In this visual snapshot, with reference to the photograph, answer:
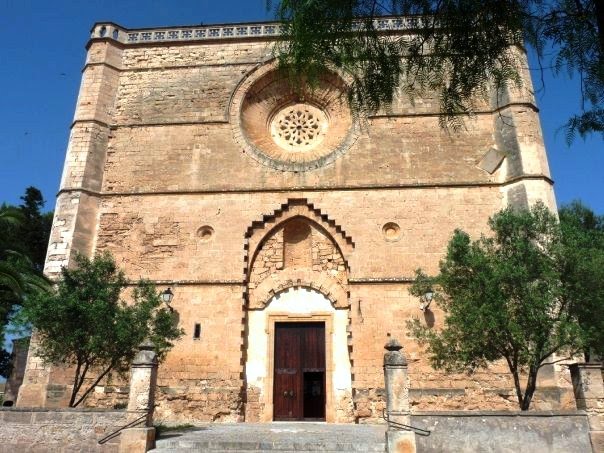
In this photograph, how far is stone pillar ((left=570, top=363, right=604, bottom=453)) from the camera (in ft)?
23.5

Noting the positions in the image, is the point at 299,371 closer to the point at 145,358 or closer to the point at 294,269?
the point at 294,269

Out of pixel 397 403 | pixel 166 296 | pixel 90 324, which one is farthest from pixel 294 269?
pixel 397 403

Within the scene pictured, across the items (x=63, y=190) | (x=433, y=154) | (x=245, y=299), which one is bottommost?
(x=245, y=299)

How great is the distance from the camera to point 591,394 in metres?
7.57

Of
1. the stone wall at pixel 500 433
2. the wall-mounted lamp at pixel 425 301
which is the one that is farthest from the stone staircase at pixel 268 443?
the wall-mounted lamp at pixel 425 301

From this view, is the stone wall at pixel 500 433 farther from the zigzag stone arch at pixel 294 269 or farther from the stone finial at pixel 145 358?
the zigzag stone arch at pixel 294 269

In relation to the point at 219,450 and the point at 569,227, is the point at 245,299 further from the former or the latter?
the point at 569,227

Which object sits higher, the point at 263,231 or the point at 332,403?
the point at 263,231

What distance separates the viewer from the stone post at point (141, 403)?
7.05 metres

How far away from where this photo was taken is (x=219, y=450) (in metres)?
7.10

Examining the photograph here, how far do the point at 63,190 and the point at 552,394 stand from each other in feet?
42.7

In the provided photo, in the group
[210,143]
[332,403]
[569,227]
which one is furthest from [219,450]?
[210,143]

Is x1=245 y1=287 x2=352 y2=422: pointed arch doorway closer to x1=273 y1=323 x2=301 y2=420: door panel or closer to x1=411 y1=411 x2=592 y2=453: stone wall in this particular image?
x1=273 y1=323 x2=301 y2=420: door panel

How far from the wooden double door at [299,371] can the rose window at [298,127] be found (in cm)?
548
